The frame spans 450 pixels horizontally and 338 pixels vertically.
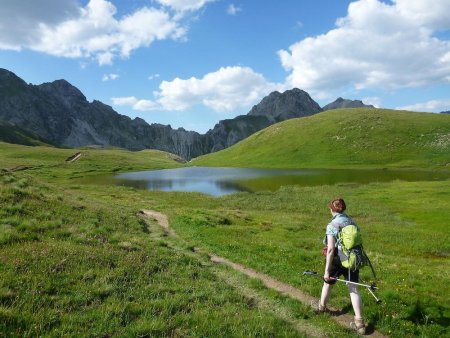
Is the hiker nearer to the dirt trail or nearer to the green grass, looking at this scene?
the dirt trail

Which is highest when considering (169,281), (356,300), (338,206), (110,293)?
(338,206)

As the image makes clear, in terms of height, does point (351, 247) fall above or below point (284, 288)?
above

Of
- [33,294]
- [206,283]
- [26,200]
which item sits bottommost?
[206,283]

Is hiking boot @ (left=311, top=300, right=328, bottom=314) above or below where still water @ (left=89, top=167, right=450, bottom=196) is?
below

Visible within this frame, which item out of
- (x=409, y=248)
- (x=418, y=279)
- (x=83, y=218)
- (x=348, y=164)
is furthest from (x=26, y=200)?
(x=348, y=164)

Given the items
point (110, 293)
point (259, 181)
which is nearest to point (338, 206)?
point (110, 293)

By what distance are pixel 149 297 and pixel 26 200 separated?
649 inches

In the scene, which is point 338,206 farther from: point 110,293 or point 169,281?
point 110,293

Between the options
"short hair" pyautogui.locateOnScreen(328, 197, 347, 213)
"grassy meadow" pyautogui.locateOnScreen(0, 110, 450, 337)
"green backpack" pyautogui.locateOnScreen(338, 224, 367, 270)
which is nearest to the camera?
"grassy meadow" pyautogui.locateOnScreen(0, 110, 450, 337)

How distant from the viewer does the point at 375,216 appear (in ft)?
171

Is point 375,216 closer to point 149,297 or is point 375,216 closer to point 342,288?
point 342,288

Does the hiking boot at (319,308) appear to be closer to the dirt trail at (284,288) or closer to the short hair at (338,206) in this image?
the dirt trail at (284,288)

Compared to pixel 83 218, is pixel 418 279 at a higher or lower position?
lower

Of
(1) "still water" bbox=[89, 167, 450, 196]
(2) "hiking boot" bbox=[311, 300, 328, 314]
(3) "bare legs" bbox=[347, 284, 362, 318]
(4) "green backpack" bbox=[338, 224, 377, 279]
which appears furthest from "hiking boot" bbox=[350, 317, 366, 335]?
(1) "still water" bbox=[89, 167, 450, 196]
